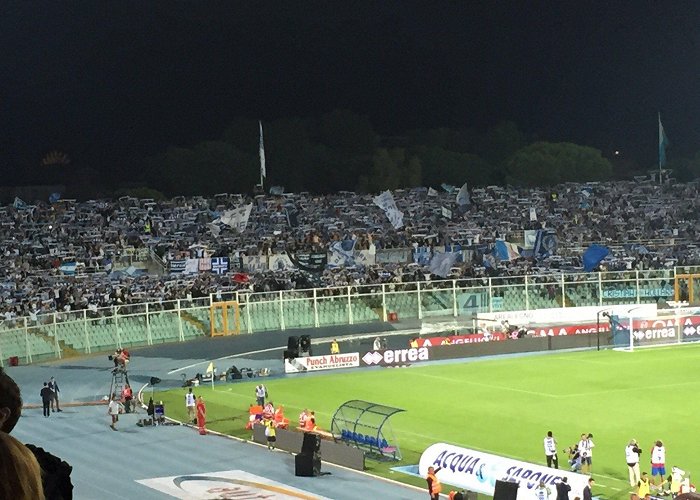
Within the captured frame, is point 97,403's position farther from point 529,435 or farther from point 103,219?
point 103,219

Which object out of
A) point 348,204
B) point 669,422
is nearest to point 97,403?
point 669,422

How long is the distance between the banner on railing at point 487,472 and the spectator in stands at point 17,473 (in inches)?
897

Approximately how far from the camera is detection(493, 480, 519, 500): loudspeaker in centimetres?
2628

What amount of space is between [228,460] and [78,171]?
5544 inches

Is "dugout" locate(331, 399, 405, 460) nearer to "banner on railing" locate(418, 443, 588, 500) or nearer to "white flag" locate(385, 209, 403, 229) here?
"banner on railing" locate(418, 443, 588, 500)

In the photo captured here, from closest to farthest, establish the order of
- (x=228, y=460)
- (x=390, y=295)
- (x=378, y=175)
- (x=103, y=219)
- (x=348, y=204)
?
1. (x=228, y=460)
2. (x=390, y=295)
3. (x=103, y=219)
4. (x=348, y=204)
5. (x=378, y=175)

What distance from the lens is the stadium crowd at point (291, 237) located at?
221 feet

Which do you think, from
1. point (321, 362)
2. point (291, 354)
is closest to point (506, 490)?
point (291, 354)

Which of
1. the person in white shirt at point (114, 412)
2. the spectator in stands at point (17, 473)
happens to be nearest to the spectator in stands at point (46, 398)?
the person in white shirt at point (114, 412)

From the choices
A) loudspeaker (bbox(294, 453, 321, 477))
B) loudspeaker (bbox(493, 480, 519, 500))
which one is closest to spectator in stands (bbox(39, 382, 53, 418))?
loudspeaker (bbox(294, 453, 321, 477))

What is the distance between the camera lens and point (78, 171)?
169750mm

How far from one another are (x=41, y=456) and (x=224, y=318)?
59217 millimetres

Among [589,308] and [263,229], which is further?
[263,229]

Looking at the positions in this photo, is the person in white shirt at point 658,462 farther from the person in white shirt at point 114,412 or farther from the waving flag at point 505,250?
the waving flag at point 505,250
